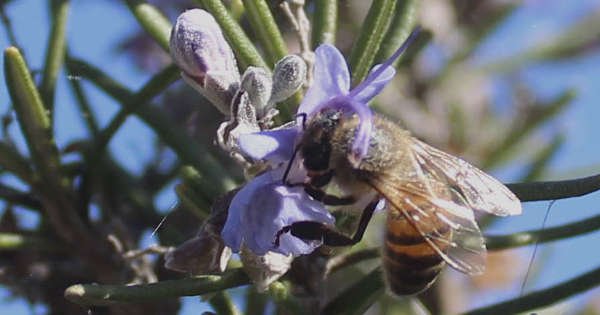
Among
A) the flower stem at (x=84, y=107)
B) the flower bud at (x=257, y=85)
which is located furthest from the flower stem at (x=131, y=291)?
the flower stem at (x=84, y=107)

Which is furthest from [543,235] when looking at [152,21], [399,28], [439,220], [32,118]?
[32,118]

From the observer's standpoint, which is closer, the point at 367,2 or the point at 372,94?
the point at 372,94

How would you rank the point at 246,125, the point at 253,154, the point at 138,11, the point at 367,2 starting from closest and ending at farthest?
the point at 253,154, the point at 246,125, the point at 138,11, the point at 367,2

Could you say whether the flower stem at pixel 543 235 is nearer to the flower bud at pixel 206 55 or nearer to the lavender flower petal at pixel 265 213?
the lavender flower petal at pixel 265 213

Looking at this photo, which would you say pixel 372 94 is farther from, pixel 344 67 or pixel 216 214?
pixel 216 214

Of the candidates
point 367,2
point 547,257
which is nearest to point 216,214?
point 547,257

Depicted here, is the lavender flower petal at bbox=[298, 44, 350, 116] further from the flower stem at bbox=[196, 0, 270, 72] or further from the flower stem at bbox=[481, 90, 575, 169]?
the flower stem at bbox=[481, 90, 575, 169]
